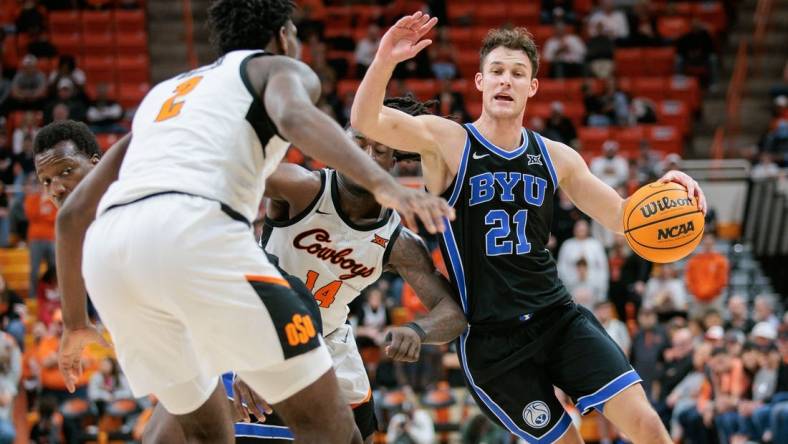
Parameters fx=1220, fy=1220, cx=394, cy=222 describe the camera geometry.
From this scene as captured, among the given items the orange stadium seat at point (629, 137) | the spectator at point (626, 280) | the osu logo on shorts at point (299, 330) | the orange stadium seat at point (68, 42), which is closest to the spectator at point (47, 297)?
the orange stadium seat at point (68, 42)

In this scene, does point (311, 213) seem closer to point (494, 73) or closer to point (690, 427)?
point (494, 73)

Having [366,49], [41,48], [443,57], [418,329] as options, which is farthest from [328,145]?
[41,48]

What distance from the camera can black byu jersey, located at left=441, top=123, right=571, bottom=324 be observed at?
245 inches

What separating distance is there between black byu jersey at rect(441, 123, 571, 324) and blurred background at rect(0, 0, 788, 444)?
6.88 metres

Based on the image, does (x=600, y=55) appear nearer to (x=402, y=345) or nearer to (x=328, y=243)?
(x=328, y=243)

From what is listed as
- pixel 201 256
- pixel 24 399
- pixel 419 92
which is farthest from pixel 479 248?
pixel 419 92

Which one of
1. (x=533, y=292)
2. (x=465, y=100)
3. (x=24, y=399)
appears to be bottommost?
(x=24, y=399)

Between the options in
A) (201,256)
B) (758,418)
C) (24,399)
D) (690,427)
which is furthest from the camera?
(24,399)

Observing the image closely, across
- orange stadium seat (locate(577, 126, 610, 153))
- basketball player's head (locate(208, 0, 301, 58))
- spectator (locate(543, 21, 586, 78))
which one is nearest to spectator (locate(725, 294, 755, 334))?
orange stadium seat (locate(577, 126, 610, 153))

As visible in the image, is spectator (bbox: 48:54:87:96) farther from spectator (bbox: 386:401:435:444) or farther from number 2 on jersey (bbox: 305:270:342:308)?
number 2 on jersey (bbox: 305:270:342:308)

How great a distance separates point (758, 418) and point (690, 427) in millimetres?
1078

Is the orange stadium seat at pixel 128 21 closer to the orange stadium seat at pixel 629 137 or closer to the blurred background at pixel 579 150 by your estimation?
the blurred background at pixel 579 150

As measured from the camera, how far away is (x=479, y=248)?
6230mm

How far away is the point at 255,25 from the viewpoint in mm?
4848
